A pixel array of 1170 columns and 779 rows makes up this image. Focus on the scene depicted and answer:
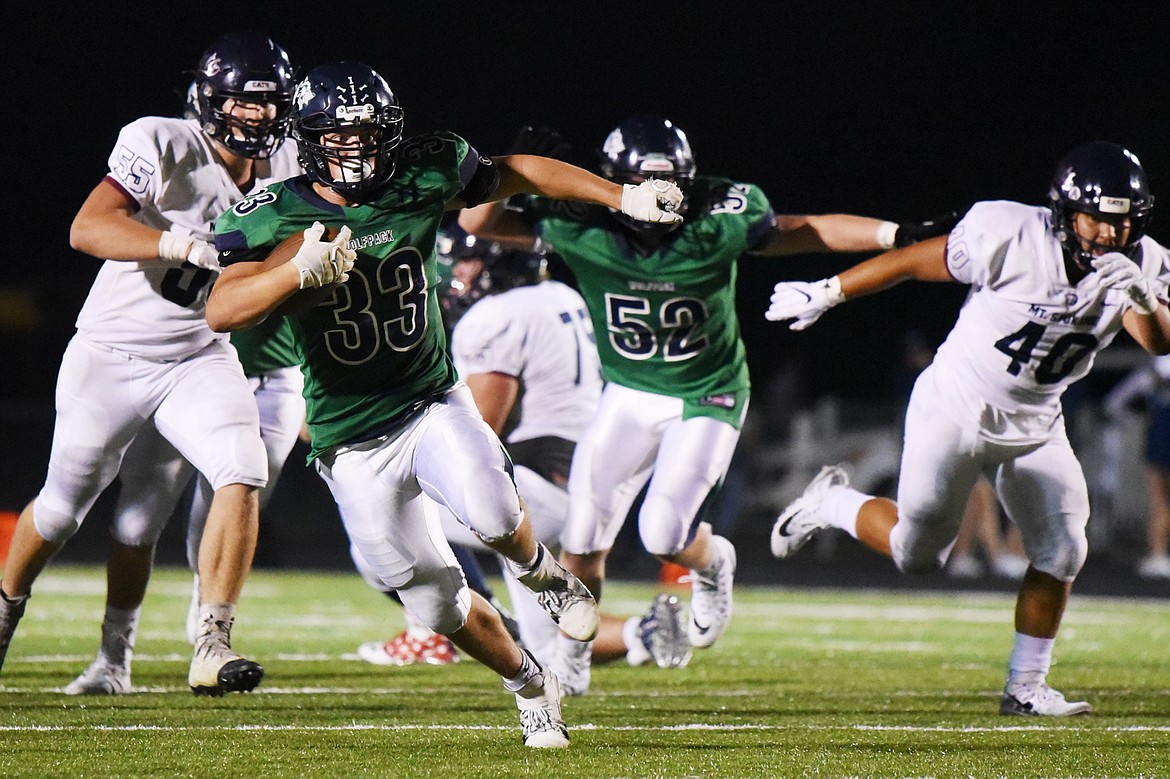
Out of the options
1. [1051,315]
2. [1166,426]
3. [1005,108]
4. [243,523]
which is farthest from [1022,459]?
[1005,108]

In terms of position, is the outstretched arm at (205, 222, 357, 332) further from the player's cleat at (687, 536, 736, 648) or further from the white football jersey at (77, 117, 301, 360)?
the player's cleat at (687, 536, 736, 648)

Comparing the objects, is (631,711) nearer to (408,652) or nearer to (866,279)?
(866,279)

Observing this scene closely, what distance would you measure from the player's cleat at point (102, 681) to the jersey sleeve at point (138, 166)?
4.76 ft

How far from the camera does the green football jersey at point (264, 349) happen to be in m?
5.05

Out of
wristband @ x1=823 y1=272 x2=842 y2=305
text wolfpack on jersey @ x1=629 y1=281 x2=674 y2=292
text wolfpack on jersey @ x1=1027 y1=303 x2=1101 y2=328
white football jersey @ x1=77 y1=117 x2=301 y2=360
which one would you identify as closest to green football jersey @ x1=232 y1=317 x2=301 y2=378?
white football jersey @ x1=77 y1=117 x2=301 y2=360

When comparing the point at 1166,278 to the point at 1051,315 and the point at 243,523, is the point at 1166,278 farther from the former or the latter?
the point at 243,523

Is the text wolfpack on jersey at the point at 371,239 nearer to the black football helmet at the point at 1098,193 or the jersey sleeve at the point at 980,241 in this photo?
the jersey sleeve at the point at 980,241

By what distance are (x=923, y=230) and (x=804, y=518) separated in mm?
1368

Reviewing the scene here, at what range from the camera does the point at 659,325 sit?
16.6 ft

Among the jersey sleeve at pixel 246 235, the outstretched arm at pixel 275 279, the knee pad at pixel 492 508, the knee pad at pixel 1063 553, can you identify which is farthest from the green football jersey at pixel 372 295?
the knee pad at pixel 1063 553

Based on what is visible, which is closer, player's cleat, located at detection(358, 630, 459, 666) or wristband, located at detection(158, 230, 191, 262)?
wristband, located at detection(158, 230, 191, 262)

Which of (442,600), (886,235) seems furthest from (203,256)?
(886,235)

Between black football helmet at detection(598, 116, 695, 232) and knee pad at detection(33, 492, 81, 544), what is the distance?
1.89 meters

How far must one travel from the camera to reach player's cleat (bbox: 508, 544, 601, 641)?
3.78 metres
